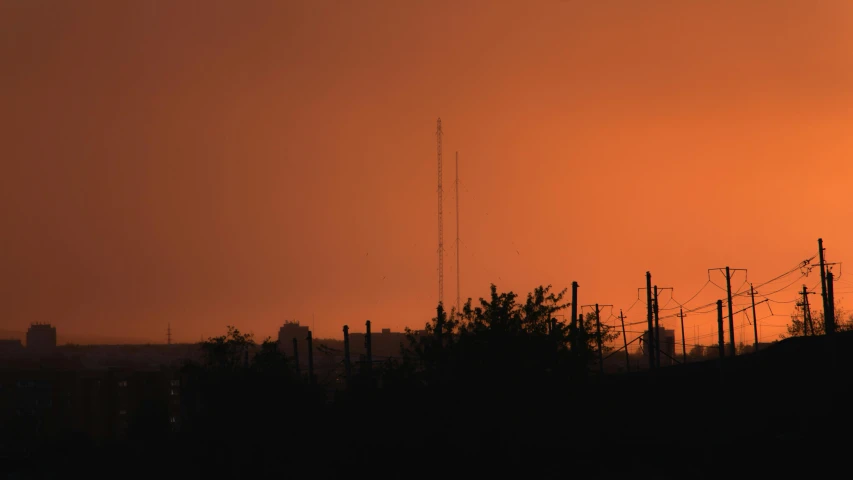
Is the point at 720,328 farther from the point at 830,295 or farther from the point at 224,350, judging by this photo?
the point at 224,350

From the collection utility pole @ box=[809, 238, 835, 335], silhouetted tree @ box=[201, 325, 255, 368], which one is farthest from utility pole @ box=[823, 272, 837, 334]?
silhouetted tree @ box=[201, 325, 255, 368]

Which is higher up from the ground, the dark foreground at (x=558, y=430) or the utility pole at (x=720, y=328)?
the utility pole at (x=720, y=328)

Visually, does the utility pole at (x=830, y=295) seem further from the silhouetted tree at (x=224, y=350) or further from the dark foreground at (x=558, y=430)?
the silhouetted tree at (x=224, y=350)

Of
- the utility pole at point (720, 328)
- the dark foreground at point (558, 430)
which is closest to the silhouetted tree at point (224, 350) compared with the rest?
the dark foreground at point (558, 430)

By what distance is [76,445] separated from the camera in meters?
97.2

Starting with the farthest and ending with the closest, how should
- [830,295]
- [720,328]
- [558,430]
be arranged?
[720,328], [830,295], [558,430]

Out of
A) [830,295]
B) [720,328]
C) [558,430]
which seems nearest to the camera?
[558,430]

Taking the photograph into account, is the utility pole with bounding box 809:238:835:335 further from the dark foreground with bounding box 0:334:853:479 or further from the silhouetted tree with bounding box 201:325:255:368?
the silhouetted tree with bounding box 201:325:255:368

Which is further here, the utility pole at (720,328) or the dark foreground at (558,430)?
the utility pole at (720,328)

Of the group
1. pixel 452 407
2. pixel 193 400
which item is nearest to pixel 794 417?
pixel 452 407

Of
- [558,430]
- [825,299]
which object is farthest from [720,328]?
[558,430]

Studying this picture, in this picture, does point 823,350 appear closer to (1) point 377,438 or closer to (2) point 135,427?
(1) point 377,438

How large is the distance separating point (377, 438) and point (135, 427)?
56142 mm

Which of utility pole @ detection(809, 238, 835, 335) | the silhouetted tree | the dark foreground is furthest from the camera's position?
the silhouetted tree
